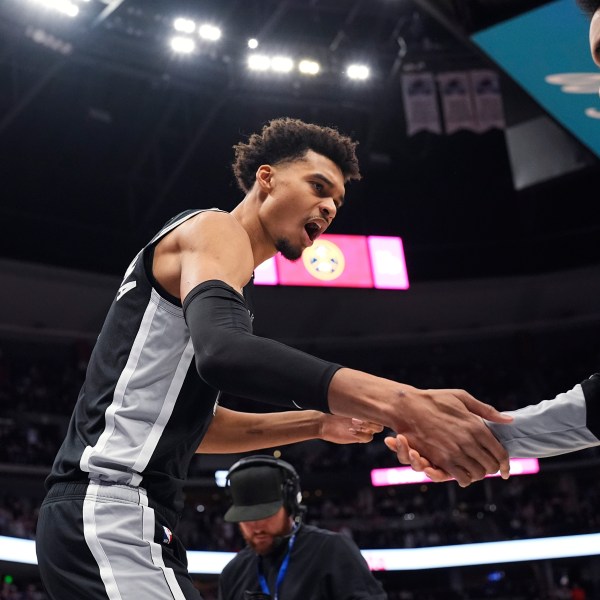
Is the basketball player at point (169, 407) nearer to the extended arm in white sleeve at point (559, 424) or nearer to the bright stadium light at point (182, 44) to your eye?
the extended arm in white sleeve at point (559, 424)

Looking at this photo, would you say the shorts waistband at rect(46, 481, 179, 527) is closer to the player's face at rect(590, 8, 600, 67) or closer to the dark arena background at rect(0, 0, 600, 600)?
the player's face at rect(590, 8, 600, 67)

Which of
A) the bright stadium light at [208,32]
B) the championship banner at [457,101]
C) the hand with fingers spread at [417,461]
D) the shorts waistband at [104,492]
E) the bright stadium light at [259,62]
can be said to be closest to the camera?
the hand with fingers spread at [417,461]

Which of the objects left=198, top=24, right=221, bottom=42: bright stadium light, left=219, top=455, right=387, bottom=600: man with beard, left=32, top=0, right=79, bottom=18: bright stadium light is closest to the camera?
left=219, top=455, right=387, bottom=600: man with beard

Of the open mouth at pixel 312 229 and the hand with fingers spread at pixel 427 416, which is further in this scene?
the open mouth at pixel 312 229

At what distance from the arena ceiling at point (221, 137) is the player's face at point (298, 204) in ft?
35.4

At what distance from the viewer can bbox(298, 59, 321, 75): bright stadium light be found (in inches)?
664

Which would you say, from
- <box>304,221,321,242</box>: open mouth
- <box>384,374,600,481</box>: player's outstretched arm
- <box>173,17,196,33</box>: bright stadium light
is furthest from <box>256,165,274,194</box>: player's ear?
<box>173,17,196,33</box>: bright stadium light

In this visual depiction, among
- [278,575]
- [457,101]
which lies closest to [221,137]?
[457,101]

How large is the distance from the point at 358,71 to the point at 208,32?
3150mm

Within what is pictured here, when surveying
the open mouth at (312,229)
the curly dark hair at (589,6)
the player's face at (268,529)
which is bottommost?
the player's face at (268,529)

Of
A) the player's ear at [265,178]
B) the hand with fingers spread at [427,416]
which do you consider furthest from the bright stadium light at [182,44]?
the hand with fingers spread at [427,416]

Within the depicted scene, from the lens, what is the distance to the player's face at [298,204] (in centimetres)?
252

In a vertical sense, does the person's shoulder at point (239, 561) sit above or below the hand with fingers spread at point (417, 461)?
below

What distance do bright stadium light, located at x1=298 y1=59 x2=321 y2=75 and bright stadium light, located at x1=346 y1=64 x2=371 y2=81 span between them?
2.09 feet
